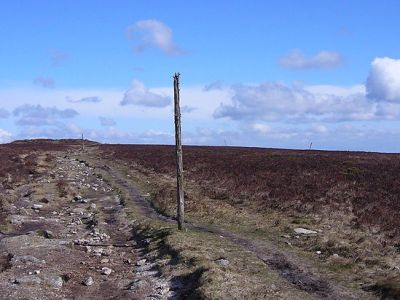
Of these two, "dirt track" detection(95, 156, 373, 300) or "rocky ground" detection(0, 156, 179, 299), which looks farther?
"rocky ground" detection(0, 156, 179, 299)

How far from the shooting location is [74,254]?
67.1ft

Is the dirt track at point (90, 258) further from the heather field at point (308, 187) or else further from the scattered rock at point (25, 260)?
the heather field at point (308, 187)

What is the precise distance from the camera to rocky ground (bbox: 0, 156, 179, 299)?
15789mm

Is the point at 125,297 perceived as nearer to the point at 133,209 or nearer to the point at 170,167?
the point at 133,209

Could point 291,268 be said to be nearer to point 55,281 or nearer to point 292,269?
point 292,269

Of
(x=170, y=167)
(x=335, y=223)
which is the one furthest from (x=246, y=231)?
(x=170, y=167)

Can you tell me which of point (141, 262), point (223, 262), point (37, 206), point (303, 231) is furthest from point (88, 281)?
point (37, 206)

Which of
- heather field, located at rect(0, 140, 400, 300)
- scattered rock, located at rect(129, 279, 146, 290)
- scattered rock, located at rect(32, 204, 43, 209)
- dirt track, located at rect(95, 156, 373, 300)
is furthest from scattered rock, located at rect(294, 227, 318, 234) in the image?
scattered rock, located at rect(32, 204, 43, 209)

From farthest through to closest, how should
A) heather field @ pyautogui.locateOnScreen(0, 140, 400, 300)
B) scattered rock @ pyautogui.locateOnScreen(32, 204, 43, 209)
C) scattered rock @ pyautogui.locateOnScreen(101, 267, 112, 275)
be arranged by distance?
scattered rock @ pyautogui.locateOnScreen(32, 204, 43, 209) → scattered rock @ pyautogui.locateOnScreen(101, 267, 112, 275) → heather field @ pyautogui.locateOnScreen(0, 140, 400, 300)

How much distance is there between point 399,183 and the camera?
38.3m

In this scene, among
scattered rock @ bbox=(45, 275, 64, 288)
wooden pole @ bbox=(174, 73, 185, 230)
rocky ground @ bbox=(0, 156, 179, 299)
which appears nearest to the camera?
rocky ground @ bbox=(0, 156, 179, 299)

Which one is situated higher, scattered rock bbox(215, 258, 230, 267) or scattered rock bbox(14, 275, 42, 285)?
scattered rock bbox(215, 258, 230, 267)

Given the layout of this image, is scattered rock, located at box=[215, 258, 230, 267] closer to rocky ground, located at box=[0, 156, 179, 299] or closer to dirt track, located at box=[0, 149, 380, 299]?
dirt track, located at box=[0, 149, 380, 299]

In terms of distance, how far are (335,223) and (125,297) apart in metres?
13.4
